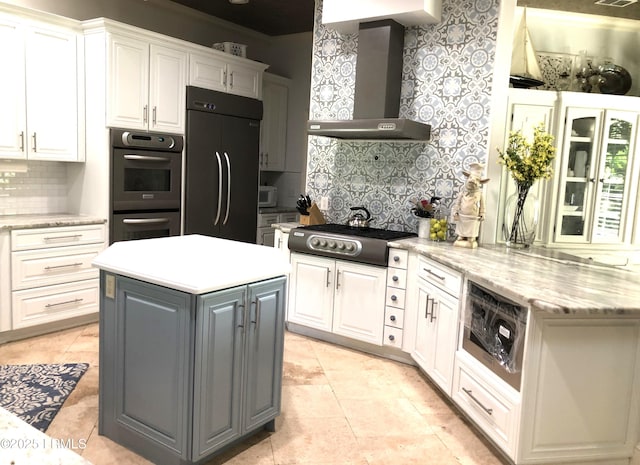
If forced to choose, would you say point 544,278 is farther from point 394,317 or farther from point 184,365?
point 184,365

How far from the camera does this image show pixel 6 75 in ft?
11.9

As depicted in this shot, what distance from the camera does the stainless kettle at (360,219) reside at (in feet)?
13.4

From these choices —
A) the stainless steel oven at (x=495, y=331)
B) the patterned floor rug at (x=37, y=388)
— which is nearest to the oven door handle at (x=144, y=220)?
the patterned floor rug at (x=37, y=388)

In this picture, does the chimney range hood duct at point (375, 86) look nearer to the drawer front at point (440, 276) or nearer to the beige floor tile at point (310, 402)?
the drawer front at point (440, 276)

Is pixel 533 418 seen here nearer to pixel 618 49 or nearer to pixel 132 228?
pixel 132 228

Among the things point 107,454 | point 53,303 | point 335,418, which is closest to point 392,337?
point 335,418

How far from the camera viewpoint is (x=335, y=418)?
9.14 feet

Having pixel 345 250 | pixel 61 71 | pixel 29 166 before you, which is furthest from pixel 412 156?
pixel 29 166

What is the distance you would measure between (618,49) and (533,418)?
3651mm

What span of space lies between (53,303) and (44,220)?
632mm

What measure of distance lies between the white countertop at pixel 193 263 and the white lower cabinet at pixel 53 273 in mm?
1514

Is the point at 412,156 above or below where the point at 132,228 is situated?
above

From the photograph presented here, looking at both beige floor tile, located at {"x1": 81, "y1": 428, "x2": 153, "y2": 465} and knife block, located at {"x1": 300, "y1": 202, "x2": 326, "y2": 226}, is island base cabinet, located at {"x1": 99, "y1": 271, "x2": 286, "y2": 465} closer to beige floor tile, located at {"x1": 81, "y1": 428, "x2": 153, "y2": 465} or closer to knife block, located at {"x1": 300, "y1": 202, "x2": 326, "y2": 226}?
beige floor tile, located at {"x1": 81, "y1": 428, "x2": 153, "y2": 465}

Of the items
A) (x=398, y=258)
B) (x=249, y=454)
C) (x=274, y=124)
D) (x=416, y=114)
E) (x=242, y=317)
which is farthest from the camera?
(x=274, y=124)
